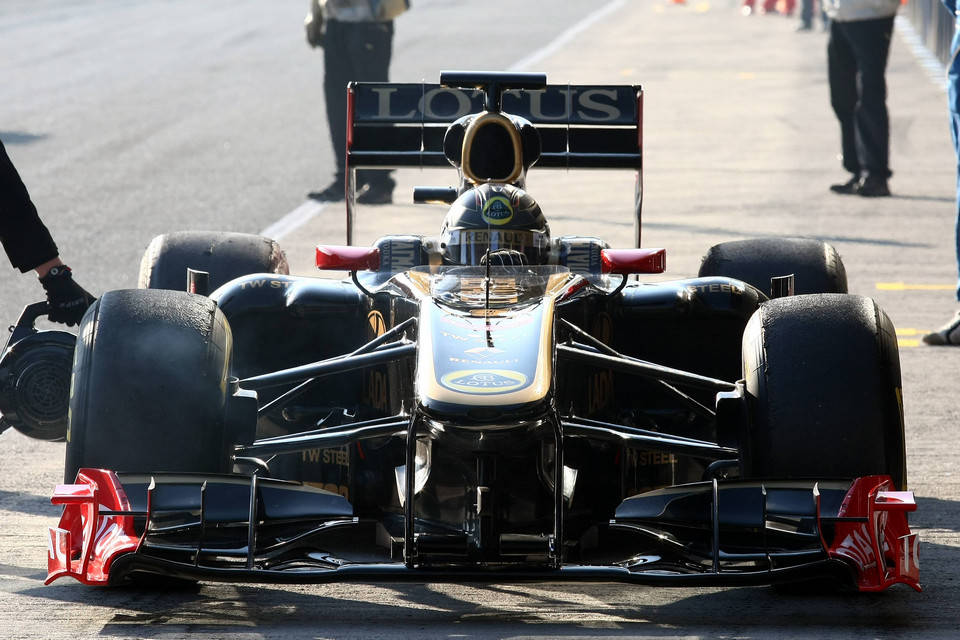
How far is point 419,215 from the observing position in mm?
11977

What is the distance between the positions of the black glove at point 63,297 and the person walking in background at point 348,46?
6514 mm

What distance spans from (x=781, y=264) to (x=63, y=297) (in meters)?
2.80

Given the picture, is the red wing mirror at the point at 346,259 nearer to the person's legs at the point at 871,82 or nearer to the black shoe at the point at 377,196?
the black shoe at the point at 377,196

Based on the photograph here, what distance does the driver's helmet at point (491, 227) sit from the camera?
5469mm

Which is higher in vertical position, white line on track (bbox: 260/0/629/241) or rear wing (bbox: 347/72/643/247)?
rear wing (bbox: 347/72/643/247)

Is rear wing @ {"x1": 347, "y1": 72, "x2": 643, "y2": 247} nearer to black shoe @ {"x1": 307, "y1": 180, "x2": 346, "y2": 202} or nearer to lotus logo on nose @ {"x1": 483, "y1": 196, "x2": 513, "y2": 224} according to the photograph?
lotus logo on nose @ {"x1": 483, "y1": 196, "x2": 513, "y2": 224}

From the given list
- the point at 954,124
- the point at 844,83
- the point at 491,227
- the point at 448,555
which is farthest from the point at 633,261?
the point at 844,83

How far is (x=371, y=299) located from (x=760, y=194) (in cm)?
771

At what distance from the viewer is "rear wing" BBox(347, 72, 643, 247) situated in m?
6.84

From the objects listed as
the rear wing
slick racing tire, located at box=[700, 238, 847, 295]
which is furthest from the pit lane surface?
the rear wing

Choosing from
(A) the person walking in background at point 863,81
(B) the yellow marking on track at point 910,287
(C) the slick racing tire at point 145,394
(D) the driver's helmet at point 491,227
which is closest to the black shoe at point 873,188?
(A) the person walking in background at point 863,81

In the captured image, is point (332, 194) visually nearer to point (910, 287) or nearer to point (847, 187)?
point (847, 187)

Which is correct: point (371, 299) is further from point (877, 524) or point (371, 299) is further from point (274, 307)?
point (877, 524)

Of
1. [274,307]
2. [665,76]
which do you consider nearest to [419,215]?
[274,307]
